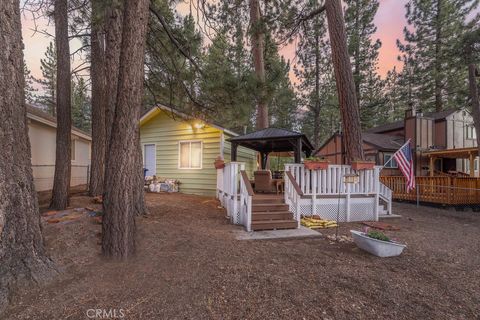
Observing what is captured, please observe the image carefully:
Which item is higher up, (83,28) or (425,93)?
(425,93)

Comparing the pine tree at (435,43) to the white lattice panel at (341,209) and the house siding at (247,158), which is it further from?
the white lattice panel at (341,209)

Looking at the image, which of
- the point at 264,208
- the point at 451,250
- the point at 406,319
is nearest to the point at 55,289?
the point at 406,319

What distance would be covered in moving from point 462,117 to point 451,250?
658 inches

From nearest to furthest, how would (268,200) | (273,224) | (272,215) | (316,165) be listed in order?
Answer: (273,224) → (272,215) → (268,200) → (316,165)

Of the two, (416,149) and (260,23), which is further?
(416,149)

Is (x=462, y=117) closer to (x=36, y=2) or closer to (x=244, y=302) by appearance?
(x=244, y=302)

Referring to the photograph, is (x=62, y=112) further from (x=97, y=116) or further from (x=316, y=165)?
(x=316, y=165)

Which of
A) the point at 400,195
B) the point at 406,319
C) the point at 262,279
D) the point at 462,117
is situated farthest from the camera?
the point at 462,117

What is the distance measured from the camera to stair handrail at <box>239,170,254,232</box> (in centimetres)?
471

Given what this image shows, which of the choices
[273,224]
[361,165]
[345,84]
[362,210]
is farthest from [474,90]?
[273,224]

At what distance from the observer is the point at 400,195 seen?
34.0 feet

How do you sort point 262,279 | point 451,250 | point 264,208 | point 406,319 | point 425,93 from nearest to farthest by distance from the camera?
point 406,319 < point 262,279 < point 451,250 < point 264,208 < point 425,93

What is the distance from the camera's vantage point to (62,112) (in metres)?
5.56

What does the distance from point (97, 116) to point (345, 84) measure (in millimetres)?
7715
